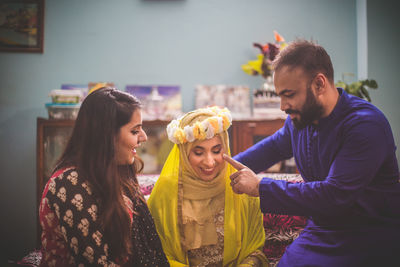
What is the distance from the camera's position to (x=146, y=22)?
369 cm

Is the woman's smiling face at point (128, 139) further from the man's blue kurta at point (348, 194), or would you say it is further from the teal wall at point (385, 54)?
the teal wall at point (385, 54)

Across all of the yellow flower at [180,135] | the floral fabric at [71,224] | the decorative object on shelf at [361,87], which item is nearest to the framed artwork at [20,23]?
the yellow flower at [180,135]

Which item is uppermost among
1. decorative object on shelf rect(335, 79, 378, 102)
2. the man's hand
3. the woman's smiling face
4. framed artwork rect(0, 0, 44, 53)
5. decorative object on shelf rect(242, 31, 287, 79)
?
framed artwork rect(0, 0, 44, 53)

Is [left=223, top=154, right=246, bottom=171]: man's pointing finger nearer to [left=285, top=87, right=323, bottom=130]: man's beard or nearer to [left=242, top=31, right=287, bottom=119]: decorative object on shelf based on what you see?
[left=285, top=87, right=323, bottom=130]: man's beard

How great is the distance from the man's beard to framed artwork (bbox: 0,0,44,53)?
315 cm

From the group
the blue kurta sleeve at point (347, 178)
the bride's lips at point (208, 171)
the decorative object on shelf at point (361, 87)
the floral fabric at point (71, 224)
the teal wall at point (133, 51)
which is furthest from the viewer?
the teal wall at point (133, 51)

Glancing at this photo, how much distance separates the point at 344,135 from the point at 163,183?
107cm

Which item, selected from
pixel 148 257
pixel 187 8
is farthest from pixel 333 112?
pixel 187 8

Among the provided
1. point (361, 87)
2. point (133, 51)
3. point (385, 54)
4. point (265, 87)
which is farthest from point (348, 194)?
point (133, 51)

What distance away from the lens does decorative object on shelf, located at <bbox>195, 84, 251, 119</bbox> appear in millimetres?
3633

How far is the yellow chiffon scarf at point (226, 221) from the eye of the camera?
6.01 feet

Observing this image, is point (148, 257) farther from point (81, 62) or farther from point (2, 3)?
point (2, 3)

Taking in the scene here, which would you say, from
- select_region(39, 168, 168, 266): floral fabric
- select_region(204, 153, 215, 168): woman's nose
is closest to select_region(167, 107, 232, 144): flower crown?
select_region(204, 153, 215, 168): woman's nose

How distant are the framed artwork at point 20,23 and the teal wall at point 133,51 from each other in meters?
0.08
